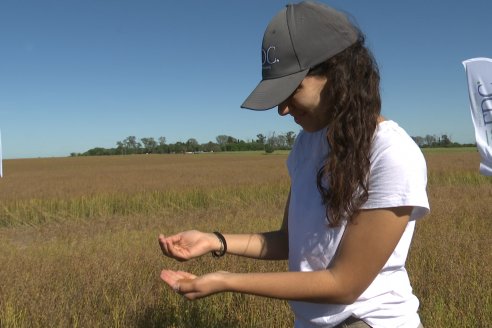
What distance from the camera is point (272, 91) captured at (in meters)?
1.19

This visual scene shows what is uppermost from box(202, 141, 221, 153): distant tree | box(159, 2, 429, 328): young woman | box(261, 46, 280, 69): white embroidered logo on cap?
box(202, 141, 221, 153): distant tree

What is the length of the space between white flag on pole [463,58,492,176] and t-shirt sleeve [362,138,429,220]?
5.01 metres

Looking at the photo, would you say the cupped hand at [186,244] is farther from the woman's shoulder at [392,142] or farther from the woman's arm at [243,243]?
the woman's shoulder at [392,142]

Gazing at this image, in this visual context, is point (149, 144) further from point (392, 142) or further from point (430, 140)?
point (392, 142)

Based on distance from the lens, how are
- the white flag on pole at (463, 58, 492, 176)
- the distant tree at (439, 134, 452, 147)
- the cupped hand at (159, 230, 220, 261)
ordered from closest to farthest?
the cupped hand at (159, 230, 220, 261) < the white flag on pole at (463, 58, 492, 176) < the distant tree at (439, 134, 452, 147)

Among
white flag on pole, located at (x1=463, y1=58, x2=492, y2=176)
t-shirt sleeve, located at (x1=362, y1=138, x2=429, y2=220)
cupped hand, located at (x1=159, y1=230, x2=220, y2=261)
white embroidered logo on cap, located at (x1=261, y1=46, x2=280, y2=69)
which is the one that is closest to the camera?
t-shirt sleeve, located at (x1=362, y1=138, x2=429, y2=220)

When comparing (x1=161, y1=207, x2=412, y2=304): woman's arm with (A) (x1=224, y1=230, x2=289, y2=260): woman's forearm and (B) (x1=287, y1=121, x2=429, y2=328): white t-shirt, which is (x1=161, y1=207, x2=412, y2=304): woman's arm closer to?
(B) (x1=287, y1=121, x2=429, y2=328): white t-shirt

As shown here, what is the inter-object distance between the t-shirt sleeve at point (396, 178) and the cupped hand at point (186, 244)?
0.63m

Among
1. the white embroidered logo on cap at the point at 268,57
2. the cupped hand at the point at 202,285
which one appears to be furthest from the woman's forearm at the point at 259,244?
the white embroidered logo on cap at the point at 268,57

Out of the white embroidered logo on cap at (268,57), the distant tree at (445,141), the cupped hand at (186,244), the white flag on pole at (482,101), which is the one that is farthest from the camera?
the distant tree at (445,141)

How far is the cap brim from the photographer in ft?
3.80

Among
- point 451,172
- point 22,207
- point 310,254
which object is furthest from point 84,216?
point 451,172

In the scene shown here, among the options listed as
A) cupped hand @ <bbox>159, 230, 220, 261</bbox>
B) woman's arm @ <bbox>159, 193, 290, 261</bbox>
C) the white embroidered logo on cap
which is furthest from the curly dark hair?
cupped hand @ <bbox>159, 230, 220, 261</bbox>

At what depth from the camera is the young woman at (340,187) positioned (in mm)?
1127
